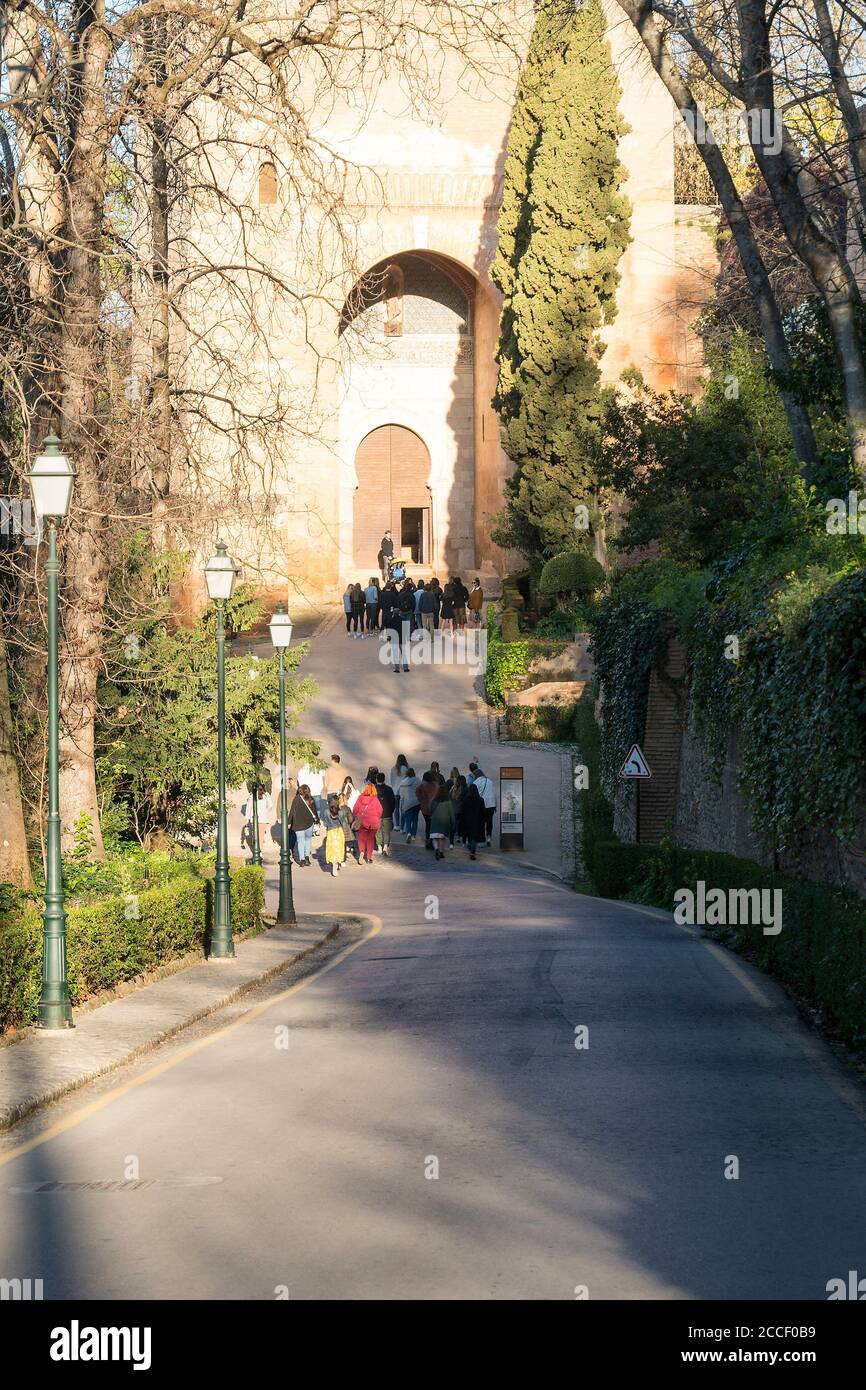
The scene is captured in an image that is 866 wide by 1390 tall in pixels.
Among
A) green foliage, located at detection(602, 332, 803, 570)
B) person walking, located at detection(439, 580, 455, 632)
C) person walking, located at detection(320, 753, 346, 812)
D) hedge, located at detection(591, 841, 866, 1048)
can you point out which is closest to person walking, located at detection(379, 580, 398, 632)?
person walking, located at detection(439, 580, 455, 632)

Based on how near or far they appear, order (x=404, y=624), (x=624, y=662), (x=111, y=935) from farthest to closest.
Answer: (x=404, y=624)
(x=624, y=662)
(x=111, y=935)

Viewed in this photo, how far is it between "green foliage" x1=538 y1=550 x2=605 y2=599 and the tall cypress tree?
1356 millimetres

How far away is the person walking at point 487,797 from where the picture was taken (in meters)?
30.4

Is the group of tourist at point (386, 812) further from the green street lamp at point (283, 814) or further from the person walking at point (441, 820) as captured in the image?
the green street lamp at point (283, 814)

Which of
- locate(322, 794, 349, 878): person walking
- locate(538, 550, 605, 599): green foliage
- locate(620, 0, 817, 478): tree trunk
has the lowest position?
locate(322, 794, 349, 878): person walking

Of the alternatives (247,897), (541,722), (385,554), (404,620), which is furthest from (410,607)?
(247,897)

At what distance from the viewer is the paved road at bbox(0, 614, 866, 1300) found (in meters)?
5.98

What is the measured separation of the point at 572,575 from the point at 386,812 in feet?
43.5

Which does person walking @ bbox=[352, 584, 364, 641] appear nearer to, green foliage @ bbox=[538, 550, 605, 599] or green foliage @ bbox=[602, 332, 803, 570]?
green foliage @ bbox=[538, 550, 605, 599]

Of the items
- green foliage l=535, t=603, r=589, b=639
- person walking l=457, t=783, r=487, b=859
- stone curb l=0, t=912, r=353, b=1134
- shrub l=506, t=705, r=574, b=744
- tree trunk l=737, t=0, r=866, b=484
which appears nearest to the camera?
stone curb l=0, t=912, r=353, b=1134

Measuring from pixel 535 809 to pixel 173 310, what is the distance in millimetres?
17353

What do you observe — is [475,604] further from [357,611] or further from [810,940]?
[810,940]

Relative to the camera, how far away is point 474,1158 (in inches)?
302
